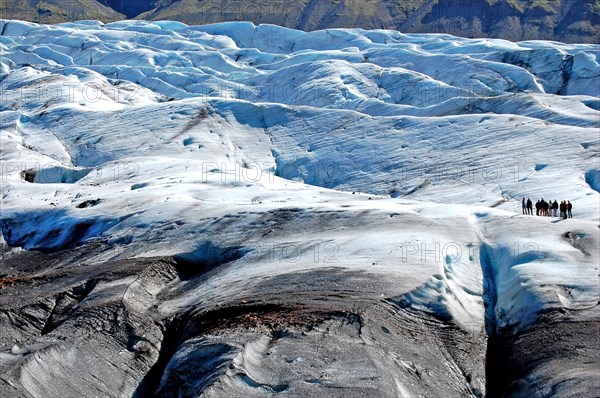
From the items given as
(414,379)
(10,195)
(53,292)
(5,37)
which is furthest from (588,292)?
(5,37)

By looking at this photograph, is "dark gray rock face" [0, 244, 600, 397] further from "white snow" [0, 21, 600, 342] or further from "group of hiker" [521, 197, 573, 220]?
"group of hiker" [521, 197, 573, 220]

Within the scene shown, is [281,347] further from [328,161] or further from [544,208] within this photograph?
[328,161]

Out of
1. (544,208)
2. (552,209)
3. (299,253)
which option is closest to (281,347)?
(299,253)

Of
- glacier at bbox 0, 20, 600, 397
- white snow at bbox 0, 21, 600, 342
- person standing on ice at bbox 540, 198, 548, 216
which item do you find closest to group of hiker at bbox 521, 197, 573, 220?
person standing on ice at bbox 540, 198, 548, 216

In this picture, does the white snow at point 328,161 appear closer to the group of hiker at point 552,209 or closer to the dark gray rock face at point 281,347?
the dark gray rock face at point 281,347

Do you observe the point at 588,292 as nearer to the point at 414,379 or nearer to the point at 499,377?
the point at 499,377

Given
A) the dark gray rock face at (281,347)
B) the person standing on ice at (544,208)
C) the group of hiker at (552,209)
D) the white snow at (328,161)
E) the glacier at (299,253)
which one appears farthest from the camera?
the person standing on ice at (544,208)

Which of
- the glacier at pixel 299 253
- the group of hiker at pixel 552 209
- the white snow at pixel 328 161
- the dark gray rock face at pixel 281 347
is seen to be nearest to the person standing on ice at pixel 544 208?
the group of hiker at pixel 552 209

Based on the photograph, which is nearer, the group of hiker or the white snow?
the white snow
